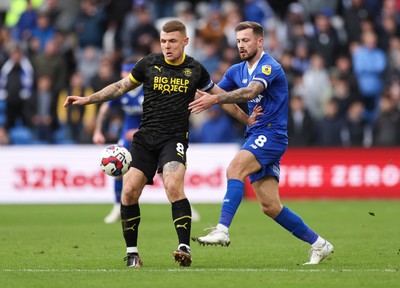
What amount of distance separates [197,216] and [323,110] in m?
7.67

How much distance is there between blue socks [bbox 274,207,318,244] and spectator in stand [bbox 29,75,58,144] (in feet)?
46.9

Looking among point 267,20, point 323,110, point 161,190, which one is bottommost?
point 161,190

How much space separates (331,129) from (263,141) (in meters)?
13.4

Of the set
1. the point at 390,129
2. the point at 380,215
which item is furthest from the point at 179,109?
the point at 390,129

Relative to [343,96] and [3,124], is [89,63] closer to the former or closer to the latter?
[3,124]

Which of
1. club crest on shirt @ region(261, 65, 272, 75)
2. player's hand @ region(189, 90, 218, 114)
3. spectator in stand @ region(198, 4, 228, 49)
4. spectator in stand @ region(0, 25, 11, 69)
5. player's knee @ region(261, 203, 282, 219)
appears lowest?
player's knee @ region(261, 203, 282, 219)

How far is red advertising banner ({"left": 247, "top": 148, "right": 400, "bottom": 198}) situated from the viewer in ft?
76.2

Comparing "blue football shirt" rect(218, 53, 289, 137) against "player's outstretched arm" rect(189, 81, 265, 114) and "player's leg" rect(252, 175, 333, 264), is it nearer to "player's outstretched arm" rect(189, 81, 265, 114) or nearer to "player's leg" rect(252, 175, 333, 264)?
"player's outstretched arm" rect(189, 81, 265, 114)

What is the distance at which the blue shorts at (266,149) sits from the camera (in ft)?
36.2

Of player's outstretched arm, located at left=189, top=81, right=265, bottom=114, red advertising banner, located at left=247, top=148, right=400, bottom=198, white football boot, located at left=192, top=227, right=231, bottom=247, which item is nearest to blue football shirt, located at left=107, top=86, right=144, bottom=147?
player's outstretched arm, located at left=189, top=81, right=265, bottom=114

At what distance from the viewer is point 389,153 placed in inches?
919

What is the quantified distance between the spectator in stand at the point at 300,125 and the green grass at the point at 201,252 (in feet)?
10.7

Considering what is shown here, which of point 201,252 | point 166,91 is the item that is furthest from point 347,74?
point 166,91

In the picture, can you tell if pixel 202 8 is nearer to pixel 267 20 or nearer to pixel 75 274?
pixel 267 20
